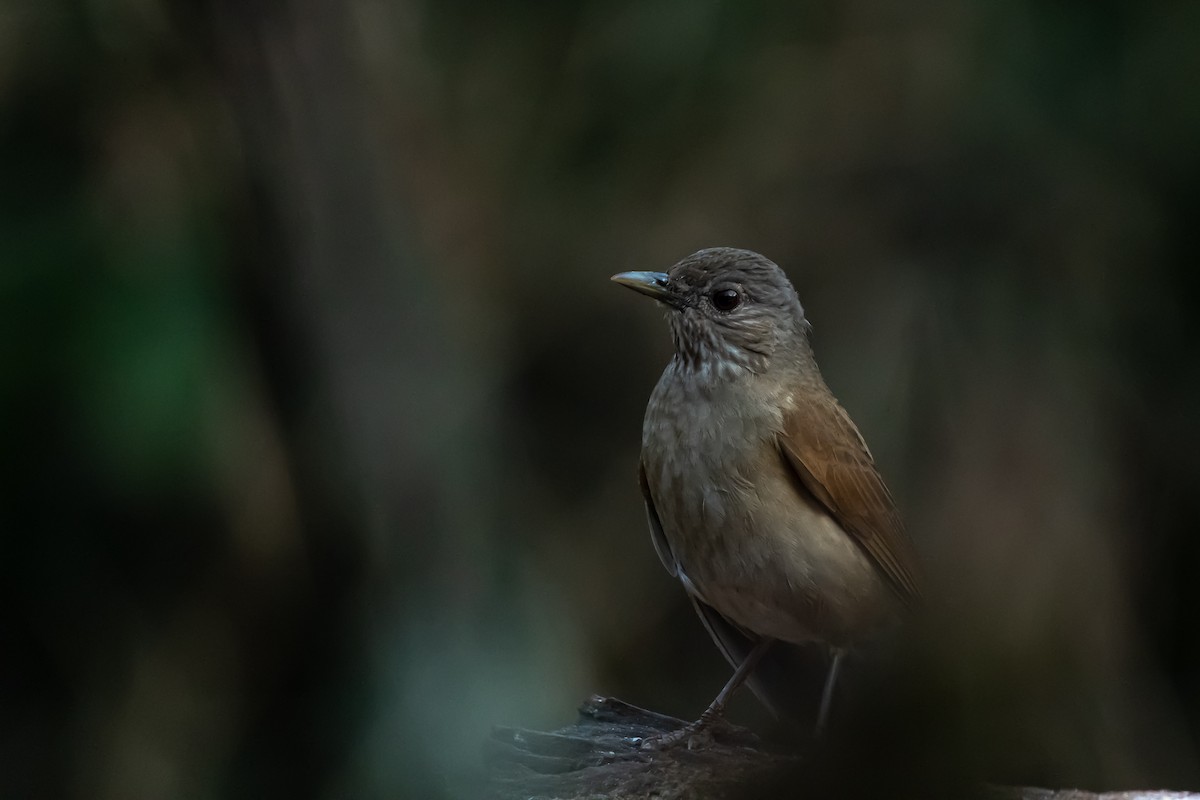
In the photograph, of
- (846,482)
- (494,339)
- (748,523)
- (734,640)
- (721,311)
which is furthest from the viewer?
(494,339)

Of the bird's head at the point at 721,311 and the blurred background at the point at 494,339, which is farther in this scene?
the blurred background at the point at 494,339

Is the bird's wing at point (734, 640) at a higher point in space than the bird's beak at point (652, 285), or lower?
lower

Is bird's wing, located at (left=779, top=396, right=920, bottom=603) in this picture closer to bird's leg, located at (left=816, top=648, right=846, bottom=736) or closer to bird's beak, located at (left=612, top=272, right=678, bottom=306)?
bird's leg, located at (left=816, top=648, right=846, bottom=736)

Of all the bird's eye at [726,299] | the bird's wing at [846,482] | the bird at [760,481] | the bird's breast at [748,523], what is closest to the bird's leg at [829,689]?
the bird at [760,481]

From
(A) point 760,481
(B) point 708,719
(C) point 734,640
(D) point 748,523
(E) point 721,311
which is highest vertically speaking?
(E) point 721,311

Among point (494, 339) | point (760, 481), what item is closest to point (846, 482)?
point (760, 481)

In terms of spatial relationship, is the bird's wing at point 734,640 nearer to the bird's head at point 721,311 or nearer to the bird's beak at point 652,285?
the bird's head at point 721,311

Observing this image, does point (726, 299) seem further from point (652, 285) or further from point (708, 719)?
point (708, 719)

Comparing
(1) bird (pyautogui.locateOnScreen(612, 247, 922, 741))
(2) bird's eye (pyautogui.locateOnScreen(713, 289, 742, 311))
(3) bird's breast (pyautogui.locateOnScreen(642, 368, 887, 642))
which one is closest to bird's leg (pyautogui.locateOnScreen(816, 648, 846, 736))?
(1) bird (pyautogui.locateOnScreen(612, 247, 922, 741))
